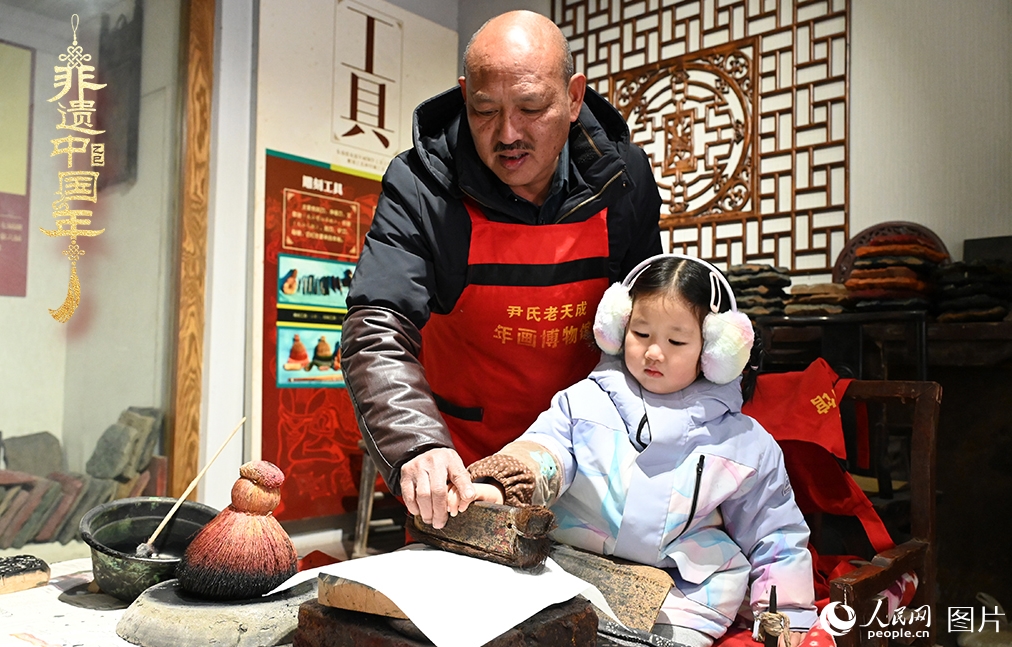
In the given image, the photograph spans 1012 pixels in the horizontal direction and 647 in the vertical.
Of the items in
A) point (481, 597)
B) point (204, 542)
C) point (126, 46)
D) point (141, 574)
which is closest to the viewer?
point (481, 597)

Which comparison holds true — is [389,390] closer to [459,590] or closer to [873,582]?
[459,590]

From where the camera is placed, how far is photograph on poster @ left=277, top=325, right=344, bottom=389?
384 cm

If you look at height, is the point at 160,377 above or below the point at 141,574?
above

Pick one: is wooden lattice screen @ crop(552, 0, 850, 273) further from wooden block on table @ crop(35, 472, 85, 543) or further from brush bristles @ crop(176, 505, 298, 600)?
wooden block on table @ crop(35, 472, 85, 543)

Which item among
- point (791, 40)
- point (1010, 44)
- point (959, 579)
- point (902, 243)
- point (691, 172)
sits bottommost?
point (959, 579)

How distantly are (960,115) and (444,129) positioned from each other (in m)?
2.47

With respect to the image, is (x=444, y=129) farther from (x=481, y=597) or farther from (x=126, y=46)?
(x=126, y=46)

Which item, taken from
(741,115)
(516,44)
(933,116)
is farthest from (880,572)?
(741,115)

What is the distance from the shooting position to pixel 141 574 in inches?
57.7

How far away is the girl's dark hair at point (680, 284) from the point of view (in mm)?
1590

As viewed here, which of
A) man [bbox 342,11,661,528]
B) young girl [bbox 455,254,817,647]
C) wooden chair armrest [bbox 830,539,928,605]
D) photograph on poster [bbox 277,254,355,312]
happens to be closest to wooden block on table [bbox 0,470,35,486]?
photograph on poster [bbox 277,254,355,312]

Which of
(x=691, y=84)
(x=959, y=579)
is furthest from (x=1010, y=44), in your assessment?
(x=959, y=579)

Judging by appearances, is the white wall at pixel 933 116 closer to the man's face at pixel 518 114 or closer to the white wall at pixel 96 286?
the man's face at pixel 518 114

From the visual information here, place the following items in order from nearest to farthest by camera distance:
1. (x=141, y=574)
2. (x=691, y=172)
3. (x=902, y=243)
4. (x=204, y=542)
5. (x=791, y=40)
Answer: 1. (x=204, y=542)
2. (x=141, y=574)
3. (x=902, y=243)
4. (x=791, y=40)
5. (x=691, y=172)
